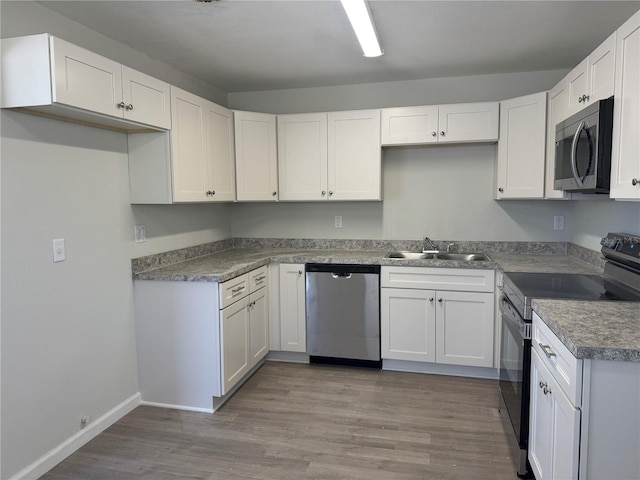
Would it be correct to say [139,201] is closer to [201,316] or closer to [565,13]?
[201,316]

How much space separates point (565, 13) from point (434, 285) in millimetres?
1930

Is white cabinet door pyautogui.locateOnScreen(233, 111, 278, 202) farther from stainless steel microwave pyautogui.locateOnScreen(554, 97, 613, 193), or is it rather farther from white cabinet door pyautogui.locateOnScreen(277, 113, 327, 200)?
stainless steel microwave pyautogui.locateOnScreen(554, 97, 613, 193)

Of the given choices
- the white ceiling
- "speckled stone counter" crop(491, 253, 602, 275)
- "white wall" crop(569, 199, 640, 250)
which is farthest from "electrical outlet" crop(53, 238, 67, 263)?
"white wall" crop(569, 199, 640, 250)

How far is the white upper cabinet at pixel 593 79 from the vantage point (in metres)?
2.03

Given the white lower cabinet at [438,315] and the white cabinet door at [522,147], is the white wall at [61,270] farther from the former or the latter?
the white cabinet door at [522,147]

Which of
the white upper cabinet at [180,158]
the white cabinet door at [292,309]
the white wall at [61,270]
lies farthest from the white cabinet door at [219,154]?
the white cabinet door at [292,309]

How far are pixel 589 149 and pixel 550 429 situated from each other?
4.38 ft

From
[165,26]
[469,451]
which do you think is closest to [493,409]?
[469,451]

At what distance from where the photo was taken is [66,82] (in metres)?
2.01

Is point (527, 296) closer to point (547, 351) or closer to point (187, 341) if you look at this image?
point (547, 351)

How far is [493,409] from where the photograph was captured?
112 inches

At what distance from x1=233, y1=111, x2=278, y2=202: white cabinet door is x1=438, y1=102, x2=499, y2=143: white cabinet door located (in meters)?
1.46

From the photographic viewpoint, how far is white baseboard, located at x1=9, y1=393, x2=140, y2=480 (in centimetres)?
217

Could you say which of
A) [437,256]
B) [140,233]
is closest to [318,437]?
[140,233]
